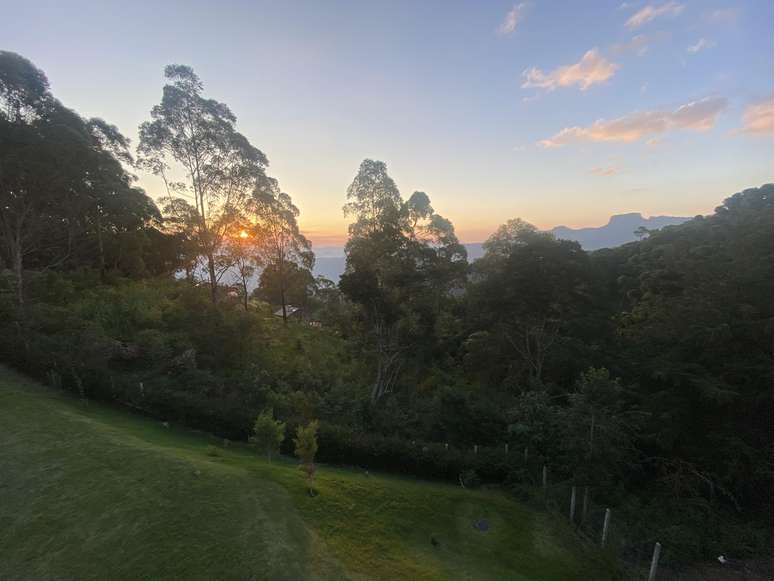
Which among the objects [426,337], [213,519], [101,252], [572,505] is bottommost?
[572,505]

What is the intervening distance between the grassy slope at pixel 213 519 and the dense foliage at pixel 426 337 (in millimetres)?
1935

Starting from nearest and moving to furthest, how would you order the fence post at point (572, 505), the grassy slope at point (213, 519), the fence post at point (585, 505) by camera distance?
the grassy slope at point (213, 519) → the fence post at point (572, 505) → the fence post at point (585, 505)

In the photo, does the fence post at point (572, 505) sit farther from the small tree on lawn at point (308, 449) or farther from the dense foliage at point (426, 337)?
the small tree on lawn at point (308, 449)

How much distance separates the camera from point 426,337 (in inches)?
671

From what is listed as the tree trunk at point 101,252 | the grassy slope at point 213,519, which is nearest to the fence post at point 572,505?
the grassy slope at point 213,519

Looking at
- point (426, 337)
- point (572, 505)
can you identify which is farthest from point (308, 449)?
point (426, 337)

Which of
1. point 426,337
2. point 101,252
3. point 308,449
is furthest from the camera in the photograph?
point 101,252

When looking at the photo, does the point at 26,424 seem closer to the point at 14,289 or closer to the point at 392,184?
the point at 14,289

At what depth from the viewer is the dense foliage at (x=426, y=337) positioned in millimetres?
11352

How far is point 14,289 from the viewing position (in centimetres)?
1636

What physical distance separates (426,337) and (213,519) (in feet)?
37.6

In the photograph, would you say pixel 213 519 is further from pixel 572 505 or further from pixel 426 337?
pixel 426 337

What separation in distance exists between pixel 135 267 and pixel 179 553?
81.0 ft

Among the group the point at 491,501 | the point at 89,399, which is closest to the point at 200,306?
the point at 89,399
